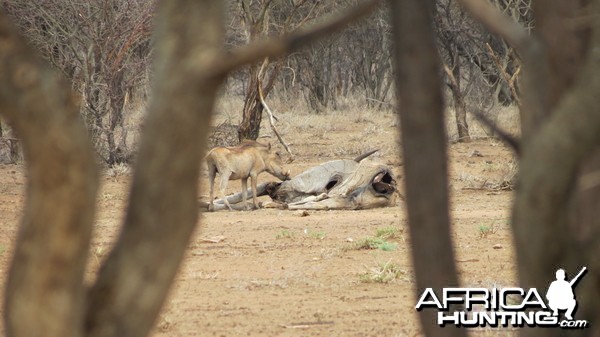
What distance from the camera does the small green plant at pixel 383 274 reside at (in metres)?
8.59

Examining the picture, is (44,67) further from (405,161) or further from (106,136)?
(106,136)

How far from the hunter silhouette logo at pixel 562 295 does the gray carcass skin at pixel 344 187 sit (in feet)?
38.7

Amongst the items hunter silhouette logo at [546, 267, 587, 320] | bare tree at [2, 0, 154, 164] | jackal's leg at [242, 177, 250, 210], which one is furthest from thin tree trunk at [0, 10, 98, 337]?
bare tree at [2, 0, 154, 164]

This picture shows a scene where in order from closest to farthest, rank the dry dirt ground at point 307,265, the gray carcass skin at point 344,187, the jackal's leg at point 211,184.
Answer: the dry dirt ground at point 307,265, the gray carcass skin at point 344,187, the jackal's leg at point 211,184

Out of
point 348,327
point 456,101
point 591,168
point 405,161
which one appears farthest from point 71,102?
point 456,101

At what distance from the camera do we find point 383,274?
865cm

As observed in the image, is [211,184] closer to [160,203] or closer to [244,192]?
[244,192]

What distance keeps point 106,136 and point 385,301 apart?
13478 millimetres

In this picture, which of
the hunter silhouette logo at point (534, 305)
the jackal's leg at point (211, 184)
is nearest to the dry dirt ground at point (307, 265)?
the jackal's leg at point (211, 184)

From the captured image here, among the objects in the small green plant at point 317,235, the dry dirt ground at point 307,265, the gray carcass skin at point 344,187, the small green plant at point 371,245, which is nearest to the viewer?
the dry dirt ground at point 307,265

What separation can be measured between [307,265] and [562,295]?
273 inches

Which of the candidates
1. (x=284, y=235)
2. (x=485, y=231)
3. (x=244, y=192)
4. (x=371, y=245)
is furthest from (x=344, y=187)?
(x=371, y=245)

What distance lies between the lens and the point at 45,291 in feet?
8.12

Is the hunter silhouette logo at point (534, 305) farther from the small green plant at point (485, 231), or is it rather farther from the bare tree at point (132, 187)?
the small green plant at point (485, 231)
